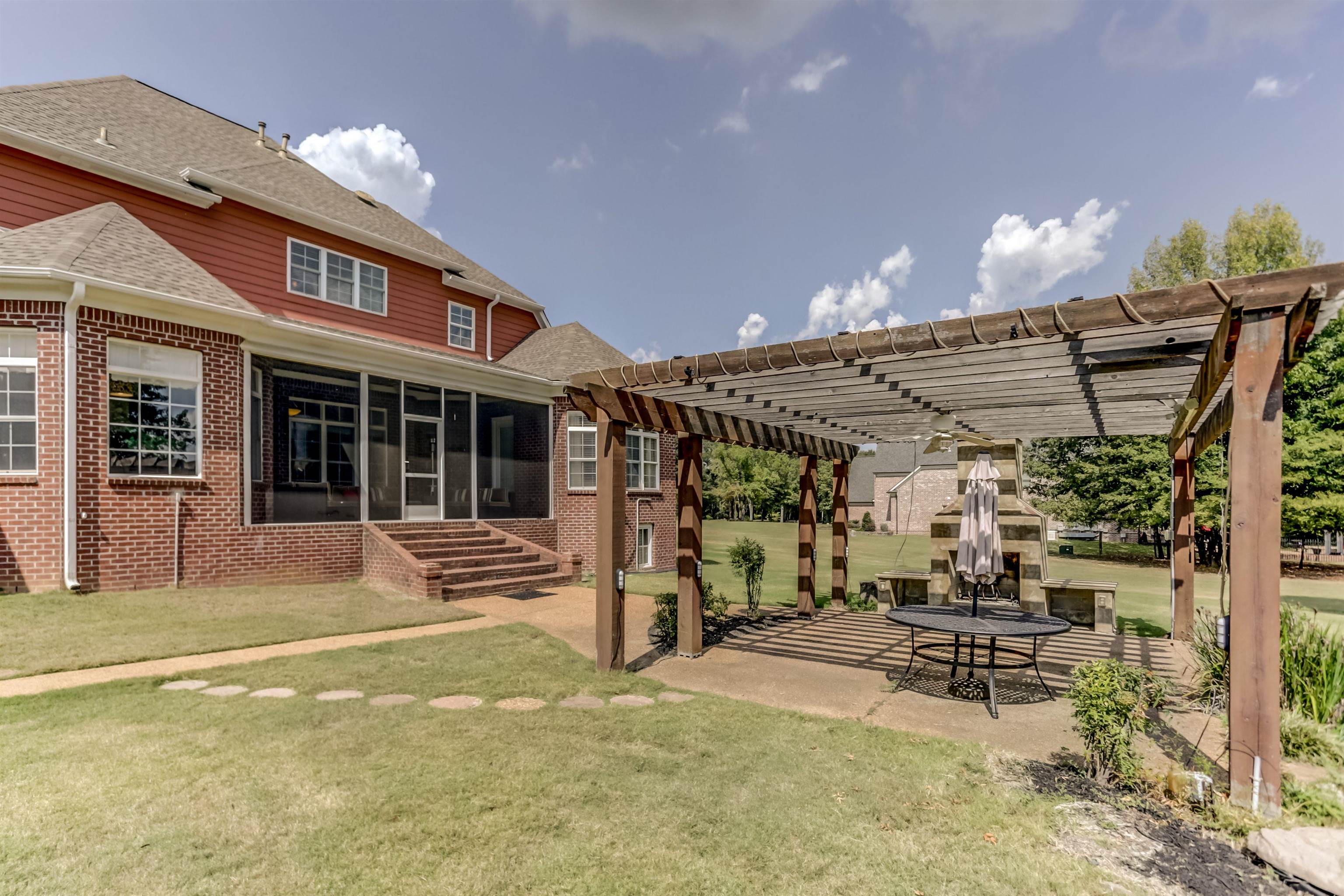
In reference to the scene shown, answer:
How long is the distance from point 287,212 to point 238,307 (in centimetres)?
398

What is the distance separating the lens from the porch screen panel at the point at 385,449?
41.5 ft

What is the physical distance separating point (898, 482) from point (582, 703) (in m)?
43.4

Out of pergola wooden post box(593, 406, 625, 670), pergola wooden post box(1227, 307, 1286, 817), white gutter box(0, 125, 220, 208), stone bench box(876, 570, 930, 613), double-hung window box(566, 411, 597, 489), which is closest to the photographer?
pergola wooden post box(1227, 307, 1286, 817)

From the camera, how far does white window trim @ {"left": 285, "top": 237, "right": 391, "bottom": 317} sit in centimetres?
1359

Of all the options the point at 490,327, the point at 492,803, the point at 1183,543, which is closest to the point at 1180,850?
the point at 492,803

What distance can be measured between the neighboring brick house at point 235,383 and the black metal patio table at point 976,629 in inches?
A: 302

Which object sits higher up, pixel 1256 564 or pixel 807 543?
pixel 1256 564

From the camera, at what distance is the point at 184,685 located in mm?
6125

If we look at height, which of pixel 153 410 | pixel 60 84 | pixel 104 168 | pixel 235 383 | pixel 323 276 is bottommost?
pixel 153 410

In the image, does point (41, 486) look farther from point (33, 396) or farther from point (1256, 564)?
point (1256, 564)

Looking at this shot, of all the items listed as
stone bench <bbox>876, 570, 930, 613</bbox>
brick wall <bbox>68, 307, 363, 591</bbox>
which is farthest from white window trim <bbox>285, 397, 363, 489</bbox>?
stone bench <bbox>876, 570, 930, 613</bbox>

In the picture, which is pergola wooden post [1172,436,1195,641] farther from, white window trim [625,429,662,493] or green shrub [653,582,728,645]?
white window trim [625,429,662,493]

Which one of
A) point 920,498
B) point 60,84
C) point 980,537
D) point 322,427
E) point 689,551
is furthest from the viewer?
point 920,498

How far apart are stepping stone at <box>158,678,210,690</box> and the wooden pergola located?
3.64m
